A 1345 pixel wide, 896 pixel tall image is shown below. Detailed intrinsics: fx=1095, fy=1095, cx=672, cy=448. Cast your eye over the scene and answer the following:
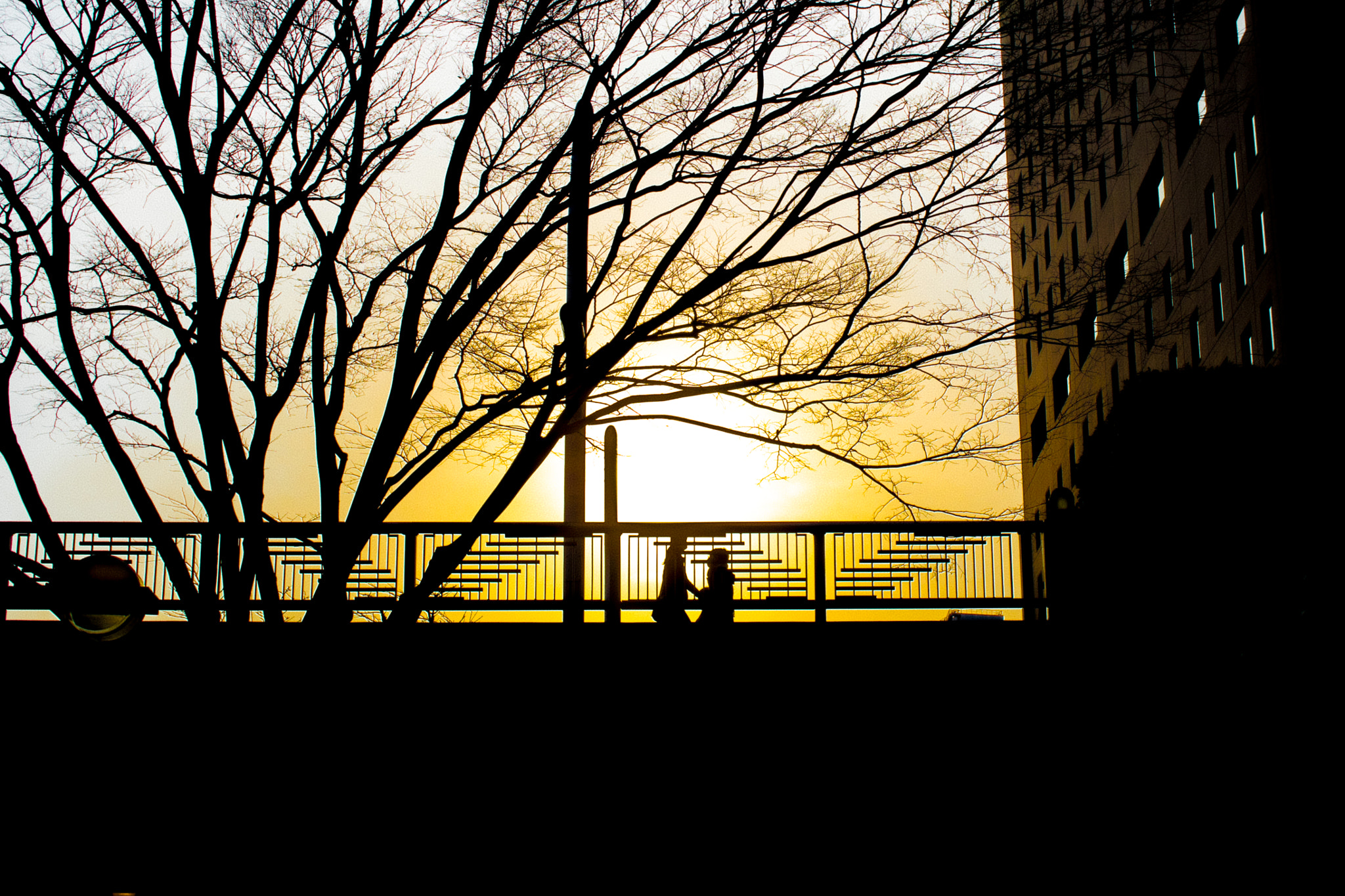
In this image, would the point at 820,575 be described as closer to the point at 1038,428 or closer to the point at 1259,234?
the point at 1259,234

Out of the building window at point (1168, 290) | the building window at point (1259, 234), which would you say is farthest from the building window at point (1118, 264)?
the building window at point (1259, 234)

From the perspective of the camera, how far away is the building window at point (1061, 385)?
43006 mm

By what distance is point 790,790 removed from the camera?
9.42 meters

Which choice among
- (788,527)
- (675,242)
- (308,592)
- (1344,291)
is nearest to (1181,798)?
(788,527)

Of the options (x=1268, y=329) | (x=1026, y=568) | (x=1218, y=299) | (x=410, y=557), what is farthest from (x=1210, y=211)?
(x=410, y=557)

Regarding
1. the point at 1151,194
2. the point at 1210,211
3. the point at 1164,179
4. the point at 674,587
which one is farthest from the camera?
the point at 1151,194

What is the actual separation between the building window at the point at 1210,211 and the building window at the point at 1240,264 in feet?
4.99

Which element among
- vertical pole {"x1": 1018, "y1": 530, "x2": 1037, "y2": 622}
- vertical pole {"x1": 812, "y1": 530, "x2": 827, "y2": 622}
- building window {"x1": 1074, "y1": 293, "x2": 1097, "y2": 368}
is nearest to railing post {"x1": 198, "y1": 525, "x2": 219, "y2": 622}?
vertical pole {"x1": 812, "y1": 530, "x2": 827, "y2": 622}

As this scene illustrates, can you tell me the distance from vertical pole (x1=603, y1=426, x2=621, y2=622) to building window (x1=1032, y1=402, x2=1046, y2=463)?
37501mm

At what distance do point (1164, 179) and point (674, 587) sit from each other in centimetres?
2310

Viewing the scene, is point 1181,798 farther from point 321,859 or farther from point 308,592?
point 308,592

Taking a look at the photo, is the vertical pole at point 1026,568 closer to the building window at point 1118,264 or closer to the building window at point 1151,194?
the building window at point 1151,194

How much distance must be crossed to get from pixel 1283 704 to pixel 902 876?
3.21 meters

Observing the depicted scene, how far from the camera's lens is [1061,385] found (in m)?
44.3
